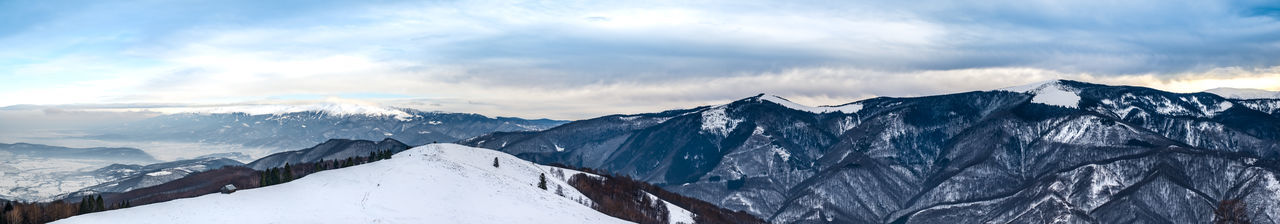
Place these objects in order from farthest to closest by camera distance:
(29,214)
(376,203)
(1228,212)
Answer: (376,203), (1228,212), (29,214)

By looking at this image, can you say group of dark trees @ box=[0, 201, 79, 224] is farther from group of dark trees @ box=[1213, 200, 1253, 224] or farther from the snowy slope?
group of dark trees @ box=[1213, 200, 1253, 224]

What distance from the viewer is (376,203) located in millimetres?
152875

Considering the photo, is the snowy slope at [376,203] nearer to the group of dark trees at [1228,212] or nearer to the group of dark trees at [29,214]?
the group of dark trees at [29,214]

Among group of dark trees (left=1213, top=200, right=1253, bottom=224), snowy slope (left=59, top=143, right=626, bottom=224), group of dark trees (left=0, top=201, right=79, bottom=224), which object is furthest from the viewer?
group of dark trees (left=1213, top=200, right=1253, bottom=224)

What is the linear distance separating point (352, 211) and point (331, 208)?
10.8 ft

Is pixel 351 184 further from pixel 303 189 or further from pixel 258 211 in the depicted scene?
pixel 258 211

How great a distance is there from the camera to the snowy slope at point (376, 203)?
130 metres

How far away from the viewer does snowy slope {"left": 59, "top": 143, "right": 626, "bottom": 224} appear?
427 ft

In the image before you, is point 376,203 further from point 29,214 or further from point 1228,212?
point 1228,212

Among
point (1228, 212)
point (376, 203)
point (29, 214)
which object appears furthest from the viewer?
point (376, 203)

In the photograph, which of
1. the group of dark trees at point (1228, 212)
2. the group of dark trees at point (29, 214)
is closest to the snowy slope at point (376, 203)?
the group of dark trees at point (29, 214)

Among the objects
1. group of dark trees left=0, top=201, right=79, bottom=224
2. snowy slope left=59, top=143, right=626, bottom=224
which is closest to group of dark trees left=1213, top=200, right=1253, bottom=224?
snowy slope left=59, top=143, right=626, bottom=224

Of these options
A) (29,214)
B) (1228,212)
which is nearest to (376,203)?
(29,214)

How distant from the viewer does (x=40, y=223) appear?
130 metres
